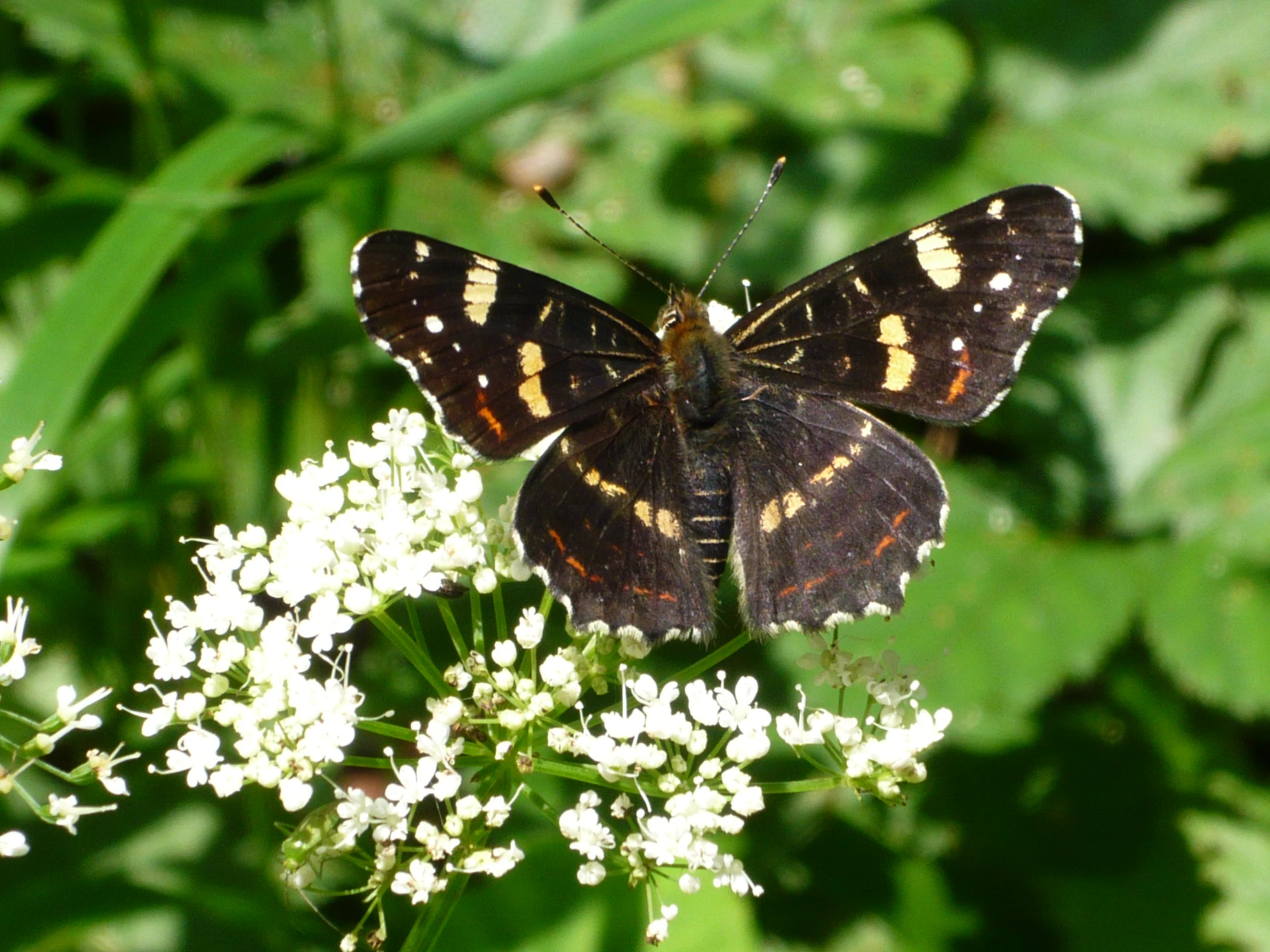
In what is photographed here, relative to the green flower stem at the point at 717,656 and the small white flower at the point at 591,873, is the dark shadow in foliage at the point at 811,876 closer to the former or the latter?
the green flower stem at the point at 717,656

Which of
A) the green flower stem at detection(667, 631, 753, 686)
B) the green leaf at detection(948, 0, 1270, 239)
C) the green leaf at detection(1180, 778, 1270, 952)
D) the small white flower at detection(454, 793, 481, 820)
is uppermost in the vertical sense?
the green leaf at detection(948, 0, 1270, 239)

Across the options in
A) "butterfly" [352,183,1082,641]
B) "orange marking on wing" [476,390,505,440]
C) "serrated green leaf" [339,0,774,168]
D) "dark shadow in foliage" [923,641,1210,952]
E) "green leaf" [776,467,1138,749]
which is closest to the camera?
"butterfly" [352,183,1082,641]

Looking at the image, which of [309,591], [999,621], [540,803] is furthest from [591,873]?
[999,621]

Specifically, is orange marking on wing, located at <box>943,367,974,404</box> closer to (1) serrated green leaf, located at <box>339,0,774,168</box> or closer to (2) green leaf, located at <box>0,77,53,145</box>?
(1) serrated green leaf, located at <box>339,0,774,168</box>

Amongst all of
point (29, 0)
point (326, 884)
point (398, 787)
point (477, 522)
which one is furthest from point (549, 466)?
point (29, 0)

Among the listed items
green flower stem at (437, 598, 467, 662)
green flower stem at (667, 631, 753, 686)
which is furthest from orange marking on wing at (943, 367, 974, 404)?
green flower stem at (437, 598, 467, 662)

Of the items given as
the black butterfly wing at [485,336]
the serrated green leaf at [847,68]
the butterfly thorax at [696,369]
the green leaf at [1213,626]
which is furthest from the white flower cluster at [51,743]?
the serrated green leaf at [847,68]
